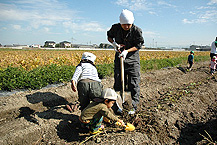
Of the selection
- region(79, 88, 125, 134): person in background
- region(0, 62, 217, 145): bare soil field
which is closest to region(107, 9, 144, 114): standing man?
region(0, 62, 217, 145): bare soil field

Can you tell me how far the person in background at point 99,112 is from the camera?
263 centimetres

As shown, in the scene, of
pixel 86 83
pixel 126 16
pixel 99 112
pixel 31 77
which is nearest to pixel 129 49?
pixel 126 16

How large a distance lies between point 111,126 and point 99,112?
29.0 inches

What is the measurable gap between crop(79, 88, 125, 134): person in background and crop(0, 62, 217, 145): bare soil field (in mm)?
207

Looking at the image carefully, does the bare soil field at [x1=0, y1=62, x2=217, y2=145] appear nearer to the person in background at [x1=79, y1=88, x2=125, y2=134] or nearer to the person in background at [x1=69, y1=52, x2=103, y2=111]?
the person in background at [x1=79, y1=88, x2=125, y2=134]

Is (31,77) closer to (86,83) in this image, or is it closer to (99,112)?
(86,83)

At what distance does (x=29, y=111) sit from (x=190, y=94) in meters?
4.42

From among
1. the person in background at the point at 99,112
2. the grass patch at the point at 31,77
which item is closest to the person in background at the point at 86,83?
the person in background at the point at 99,112

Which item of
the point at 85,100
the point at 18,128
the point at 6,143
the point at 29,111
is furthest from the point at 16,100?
the point at 85,100

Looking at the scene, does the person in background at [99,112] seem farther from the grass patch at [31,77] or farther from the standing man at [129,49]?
the grass patch at [31,77]

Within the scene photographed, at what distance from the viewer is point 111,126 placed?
11.0 ft

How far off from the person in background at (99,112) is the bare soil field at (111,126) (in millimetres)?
207

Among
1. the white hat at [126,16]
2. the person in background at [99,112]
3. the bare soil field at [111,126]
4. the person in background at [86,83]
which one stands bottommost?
the bare soil field at [111,126]

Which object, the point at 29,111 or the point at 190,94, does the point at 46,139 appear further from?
the point at 190,94
